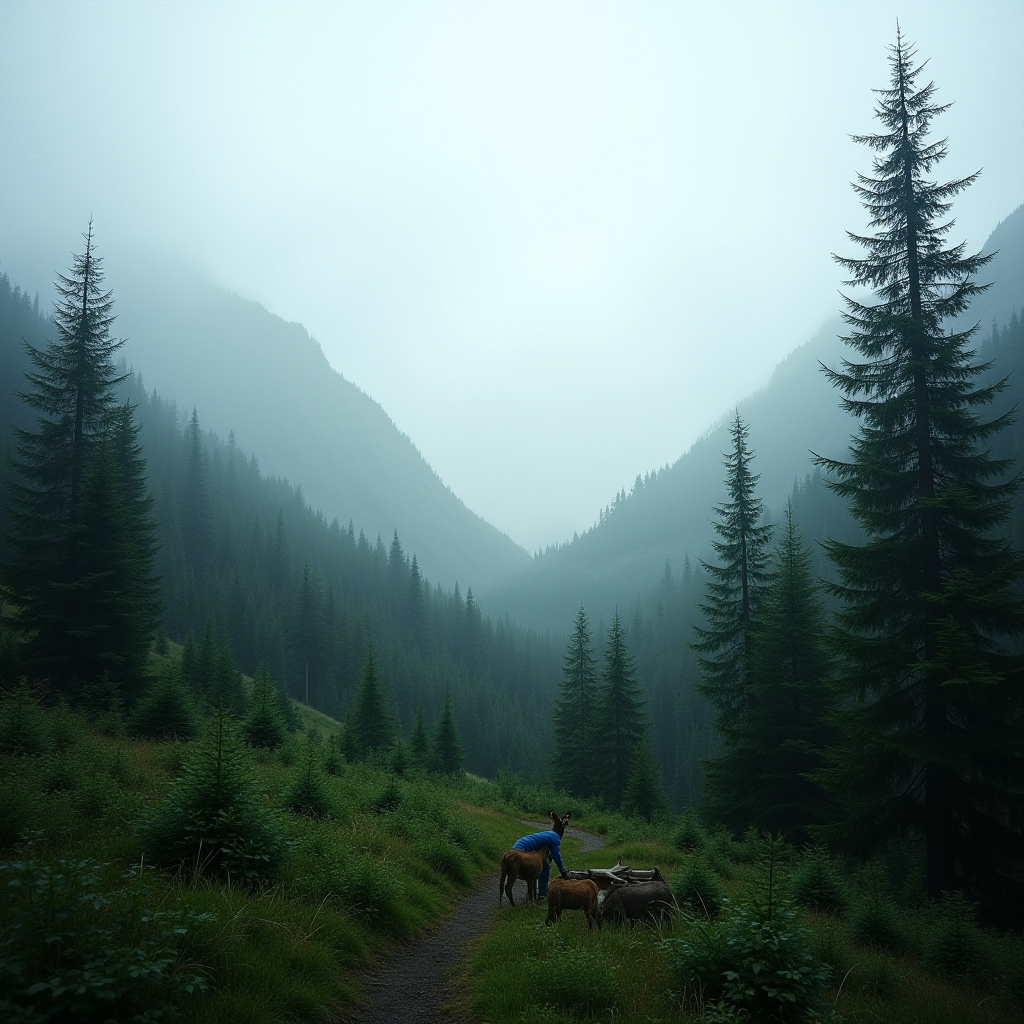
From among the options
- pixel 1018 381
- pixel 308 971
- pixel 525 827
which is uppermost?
pixel 1018 381

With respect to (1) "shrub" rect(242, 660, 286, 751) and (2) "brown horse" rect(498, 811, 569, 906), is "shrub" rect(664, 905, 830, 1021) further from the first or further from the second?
(1) "shrub" rect(242, 660, 286, 751)

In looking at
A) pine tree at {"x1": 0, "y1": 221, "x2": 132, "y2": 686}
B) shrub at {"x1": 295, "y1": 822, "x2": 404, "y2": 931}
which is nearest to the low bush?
shrub at {"x1": 295, "y1": 822, "x2": 404, "y2": 931}

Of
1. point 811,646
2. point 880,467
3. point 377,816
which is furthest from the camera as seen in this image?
point 811,646

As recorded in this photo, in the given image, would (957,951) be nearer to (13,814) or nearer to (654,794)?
(13,814)

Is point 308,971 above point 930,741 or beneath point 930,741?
beneath

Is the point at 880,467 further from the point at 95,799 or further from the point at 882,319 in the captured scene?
the point at 95,799

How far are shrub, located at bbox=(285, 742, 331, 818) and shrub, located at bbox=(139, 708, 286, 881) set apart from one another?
4.56 metres

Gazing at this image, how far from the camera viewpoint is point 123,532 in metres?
25.0

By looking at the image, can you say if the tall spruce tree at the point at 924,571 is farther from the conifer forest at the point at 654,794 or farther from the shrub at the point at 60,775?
the shrub at the point at 60,775

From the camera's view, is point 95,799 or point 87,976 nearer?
point 87,976

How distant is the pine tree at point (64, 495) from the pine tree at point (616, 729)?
3136cm

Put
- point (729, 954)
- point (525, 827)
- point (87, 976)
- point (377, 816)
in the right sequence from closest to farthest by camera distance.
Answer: point (87, 976)
point (729, 954)
point (377, 816)
point (525, 827)

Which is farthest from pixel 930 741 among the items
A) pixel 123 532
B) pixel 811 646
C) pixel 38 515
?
pixel 38 515

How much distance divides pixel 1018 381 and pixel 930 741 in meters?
128
